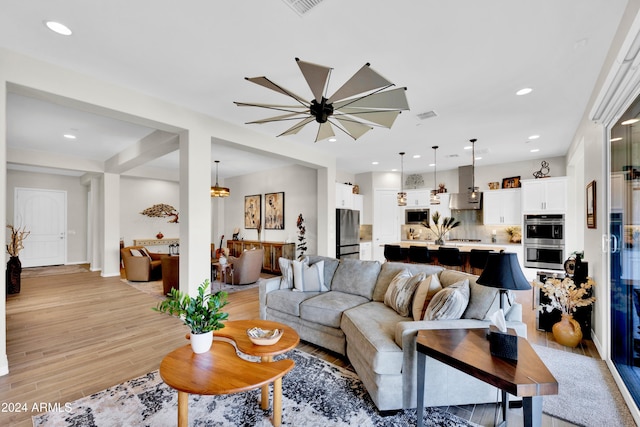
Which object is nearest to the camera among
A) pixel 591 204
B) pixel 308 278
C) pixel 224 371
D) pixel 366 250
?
pixel 224 371

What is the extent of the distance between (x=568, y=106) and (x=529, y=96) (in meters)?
0.75

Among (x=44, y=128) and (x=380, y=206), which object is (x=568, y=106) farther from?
(x=44, y=128)

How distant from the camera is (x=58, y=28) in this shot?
2.29m

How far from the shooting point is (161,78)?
3.06 meters

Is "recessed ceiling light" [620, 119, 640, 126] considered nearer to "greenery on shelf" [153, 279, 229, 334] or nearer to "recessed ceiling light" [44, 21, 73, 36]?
"greenery on shelf" [153, 279, 229, 334]

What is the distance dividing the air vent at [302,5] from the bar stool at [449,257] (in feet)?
15.1

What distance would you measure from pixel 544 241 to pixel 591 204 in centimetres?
346

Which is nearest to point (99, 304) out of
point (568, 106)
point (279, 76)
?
point (279, 76)

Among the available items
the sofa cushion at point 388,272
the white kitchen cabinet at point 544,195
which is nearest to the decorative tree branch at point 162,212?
the sofa cushion at point 388,272

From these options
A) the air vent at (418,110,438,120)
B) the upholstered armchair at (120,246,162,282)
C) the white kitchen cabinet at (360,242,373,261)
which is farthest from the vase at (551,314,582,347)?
the upholstered armchair at (120,246,162,282)

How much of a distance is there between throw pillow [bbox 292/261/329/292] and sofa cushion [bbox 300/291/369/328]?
0.26m

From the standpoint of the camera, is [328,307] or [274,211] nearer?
[328,307]

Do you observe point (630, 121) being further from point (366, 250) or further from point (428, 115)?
point (366, 250)

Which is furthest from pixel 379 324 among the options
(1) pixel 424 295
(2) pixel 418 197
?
(2) pixel 418 197
